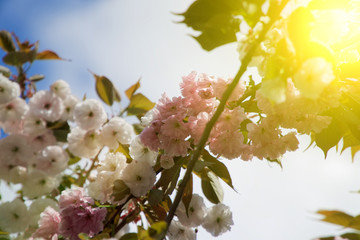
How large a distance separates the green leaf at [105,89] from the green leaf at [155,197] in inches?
21.4

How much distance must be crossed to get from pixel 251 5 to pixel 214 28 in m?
0.07

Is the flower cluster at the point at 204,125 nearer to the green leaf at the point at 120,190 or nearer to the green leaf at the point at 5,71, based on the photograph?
the green leaf at the point at 120,190

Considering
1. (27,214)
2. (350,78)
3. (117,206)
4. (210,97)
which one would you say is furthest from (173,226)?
(350,78)

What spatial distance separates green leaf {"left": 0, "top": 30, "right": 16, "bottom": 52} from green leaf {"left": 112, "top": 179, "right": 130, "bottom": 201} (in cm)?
70

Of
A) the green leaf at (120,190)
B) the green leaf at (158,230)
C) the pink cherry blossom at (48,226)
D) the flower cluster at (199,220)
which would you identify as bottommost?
the pink cherry blossom at (48,226)

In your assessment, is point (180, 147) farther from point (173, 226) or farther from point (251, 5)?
point (251, 5)

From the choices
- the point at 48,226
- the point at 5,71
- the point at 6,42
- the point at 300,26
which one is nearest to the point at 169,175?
the point at 48,226

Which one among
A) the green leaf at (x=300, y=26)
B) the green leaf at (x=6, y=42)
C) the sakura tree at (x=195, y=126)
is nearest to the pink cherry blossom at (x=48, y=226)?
the sakura tree at (x=195, y=126)

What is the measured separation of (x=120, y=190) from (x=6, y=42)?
744 mm

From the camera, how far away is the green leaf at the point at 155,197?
0.79 m

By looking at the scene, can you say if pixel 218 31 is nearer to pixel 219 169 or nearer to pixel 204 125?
pixel 204 125

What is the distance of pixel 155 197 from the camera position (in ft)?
2.63

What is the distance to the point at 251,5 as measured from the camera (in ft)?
1.80

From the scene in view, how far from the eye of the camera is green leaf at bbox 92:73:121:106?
127cm
